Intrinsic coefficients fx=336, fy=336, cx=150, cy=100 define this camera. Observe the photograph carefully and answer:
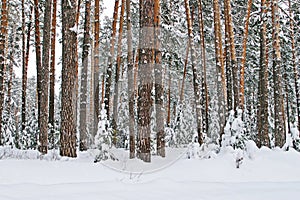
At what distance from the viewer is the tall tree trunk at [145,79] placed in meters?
7.61

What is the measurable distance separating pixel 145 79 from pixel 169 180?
3.41m

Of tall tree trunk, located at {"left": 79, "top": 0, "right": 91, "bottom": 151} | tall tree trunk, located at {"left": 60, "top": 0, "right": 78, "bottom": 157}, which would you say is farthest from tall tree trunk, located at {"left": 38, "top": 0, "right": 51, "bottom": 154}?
tall tree trunk, located at {"left": 60, "top": 0, "right": 78, "bottom": 157}

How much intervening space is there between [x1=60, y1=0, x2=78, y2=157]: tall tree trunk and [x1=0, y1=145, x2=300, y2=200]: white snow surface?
0.42 m

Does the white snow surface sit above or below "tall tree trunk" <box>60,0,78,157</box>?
below

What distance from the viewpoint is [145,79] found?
7.73m

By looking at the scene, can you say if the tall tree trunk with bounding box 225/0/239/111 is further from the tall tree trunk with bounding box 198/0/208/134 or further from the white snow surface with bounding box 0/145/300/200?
the white snow surface with bounding box 0/145/300/200

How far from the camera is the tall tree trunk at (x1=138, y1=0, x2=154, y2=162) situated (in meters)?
7.61

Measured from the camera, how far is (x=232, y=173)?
6.57 metres

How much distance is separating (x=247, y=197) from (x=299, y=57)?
20848mm

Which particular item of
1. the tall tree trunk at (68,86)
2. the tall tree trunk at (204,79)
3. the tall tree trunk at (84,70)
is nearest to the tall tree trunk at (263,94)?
the tall tree trunk at (204,79)

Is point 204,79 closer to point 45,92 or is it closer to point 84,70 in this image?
point 84,70

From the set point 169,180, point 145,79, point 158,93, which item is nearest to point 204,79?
point 158,93

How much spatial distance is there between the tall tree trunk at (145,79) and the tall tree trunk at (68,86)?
1562 mm

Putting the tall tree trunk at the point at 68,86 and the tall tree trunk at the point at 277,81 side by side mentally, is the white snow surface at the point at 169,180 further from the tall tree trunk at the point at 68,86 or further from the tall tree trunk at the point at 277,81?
the tall tree trunk at the point at 277,81
